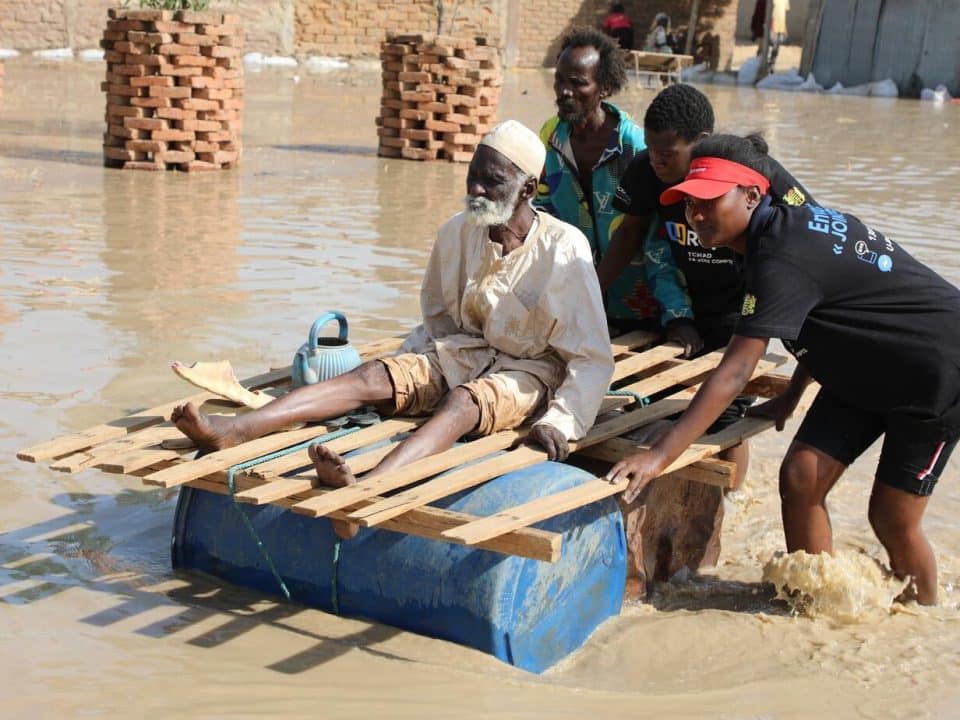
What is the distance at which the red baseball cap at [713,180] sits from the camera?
139 inches

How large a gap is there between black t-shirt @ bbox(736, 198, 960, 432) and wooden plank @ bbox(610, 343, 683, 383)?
80 cm

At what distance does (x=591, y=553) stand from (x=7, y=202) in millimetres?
7068

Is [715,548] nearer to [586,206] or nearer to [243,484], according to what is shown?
[586,206]

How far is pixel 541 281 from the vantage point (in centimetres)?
396

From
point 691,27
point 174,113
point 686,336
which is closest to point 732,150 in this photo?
point 686,336

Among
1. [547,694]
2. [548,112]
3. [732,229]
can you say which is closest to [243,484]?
[547,694]

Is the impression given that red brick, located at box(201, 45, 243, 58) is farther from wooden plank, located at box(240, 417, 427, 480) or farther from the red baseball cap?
the red baseball cap

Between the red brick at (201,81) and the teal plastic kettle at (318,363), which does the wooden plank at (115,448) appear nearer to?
the teal plastic kettle at (318,363)

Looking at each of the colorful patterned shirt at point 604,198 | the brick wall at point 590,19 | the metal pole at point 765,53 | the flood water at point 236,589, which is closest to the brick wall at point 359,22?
the brick wall at point 590,19

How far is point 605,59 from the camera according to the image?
4988 mm

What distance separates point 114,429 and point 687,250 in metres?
2.02

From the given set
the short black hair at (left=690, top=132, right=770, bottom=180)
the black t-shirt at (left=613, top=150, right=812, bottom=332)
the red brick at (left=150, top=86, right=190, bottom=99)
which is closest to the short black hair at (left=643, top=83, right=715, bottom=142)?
the black t-shirt at (left=613, top=150, right=812, bottom=332)

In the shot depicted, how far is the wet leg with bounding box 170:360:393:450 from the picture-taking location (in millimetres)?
3592

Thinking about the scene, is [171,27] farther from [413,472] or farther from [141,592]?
[413,472]
